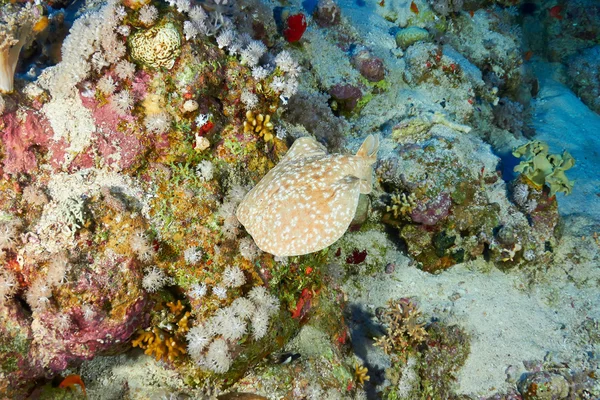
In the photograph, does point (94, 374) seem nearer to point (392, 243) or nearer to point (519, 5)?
point (392, 243)

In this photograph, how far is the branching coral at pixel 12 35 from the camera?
334 cm

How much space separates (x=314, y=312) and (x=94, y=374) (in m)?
2.89

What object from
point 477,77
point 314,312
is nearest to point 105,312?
point 314,312

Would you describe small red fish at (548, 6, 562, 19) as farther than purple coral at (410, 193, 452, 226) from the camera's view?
Yes

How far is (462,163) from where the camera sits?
6.77 meters

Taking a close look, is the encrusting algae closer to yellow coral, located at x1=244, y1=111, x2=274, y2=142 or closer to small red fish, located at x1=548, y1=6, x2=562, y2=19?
yellow coral, located at x1=244, y1=111, x2=274, y2=142

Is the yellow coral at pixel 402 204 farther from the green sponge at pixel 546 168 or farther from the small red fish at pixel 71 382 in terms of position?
the small red fish at pixel 71 382

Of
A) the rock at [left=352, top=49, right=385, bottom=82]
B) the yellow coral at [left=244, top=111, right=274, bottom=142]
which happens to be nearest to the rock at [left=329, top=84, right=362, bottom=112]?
the rock at [left=352, top=49, right=385, bottom=82]

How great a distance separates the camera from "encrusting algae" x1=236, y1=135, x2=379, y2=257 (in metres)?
4.00

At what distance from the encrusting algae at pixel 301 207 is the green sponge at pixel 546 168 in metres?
4.62

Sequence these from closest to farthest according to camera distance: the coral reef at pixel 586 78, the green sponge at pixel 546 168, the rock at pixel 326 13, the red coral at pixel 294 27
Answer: the green sponge at pixel 546 168, the red coral at pixel 294 27, the rock at pixel 326 13, the coral reef at pixel 586 78

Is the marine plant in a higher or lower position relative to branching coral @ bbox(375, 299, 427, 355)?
higher

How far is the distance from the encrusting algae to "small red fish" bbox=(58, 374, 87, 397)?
93.6 inches

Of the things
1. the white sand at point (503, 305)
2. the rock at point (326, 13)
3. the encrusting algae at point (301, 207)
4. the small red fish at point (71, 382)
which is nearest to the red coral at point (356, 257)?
the white sand at point (503, 305)
